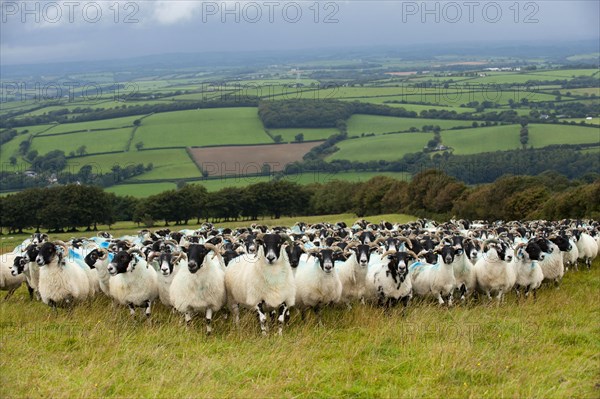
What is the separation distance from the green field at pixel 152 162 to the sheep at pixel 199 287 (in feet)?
288

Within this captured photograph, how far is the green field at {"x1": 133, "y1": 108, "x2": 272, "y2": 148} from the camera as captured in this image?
117438mm

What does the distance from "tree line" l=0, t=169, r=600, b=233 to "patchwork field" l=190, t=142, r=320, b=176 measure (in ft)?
40.6

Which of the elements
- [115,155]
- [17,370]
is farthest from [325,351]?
[115,155]

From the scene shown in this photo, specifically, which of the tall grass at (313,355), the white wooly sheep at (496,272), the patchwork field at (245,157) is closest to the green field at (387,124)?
the patchwork field at (245,157)

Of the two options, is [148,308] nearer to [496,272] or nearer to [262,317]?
[262,317]

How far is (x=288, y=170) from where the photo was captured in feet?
338

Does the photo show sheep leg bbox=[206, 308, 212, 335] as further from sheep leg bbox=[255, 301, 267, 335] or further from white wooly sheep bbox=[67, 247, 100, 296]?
white wooly sheep bbox=[67, 247, 100, 296]

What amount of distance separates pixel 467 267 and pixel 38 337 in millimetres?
11188

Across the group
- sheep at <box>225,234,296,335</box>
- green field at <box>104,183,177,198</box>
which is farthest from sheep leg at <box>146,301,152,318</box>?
green field at <box>104,183,177,198</box>

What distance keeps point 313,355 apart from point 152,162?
9812 cm

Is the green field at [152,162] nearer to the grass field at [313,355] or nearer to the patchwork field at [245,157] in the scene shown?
the patchwork field at [245,157]

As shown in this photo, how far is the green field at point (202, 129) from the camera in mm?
117438

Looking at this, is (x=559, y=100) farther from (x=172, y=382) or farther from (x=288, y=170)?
(x=172, y=382)

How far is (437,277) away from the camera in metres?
17.3
